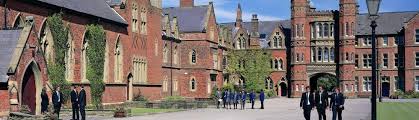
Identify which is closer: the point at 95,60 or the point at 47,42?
the point at 47,42

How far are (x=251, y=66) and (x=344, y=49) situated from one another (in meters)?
13.4

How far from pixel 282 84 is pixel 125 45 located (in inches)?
2018

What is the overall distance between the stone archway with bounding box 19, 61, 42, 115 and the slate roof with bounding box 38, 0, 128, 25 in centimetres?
743

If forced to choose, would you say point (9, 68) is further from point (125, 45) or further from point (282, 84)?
point (282, 84)

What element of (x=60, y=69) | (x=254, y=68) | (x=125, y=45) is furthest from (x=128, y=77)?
(x=254, y=68)

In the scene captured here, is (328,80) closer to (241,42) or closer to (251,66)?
(251,66)

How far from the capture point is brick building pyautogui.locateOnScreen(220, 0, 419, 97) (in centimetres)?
8594

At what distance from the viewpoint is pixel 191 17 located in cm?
7281

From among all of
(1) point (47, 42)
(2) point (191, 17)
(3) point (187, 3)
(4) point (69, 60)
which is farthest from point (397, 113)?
(3) point (187, 3)

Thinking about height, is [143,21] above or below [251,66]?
above

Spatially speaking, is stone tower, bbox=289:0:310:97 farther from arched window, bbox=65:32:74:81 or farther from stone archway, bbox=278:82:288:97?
arched window, bbox=65:32:74:81

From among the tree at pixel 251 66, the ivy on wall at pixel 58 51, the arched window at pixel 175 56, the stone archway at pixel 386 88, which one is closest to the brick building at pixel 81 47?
the ivy on wall at pixel 58 51

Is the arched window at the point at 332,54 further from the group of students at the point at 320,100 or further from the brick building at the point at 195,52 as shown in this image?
the group of students at the point at 320,100

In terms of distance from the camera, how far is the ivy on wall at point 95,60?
41000 mm
